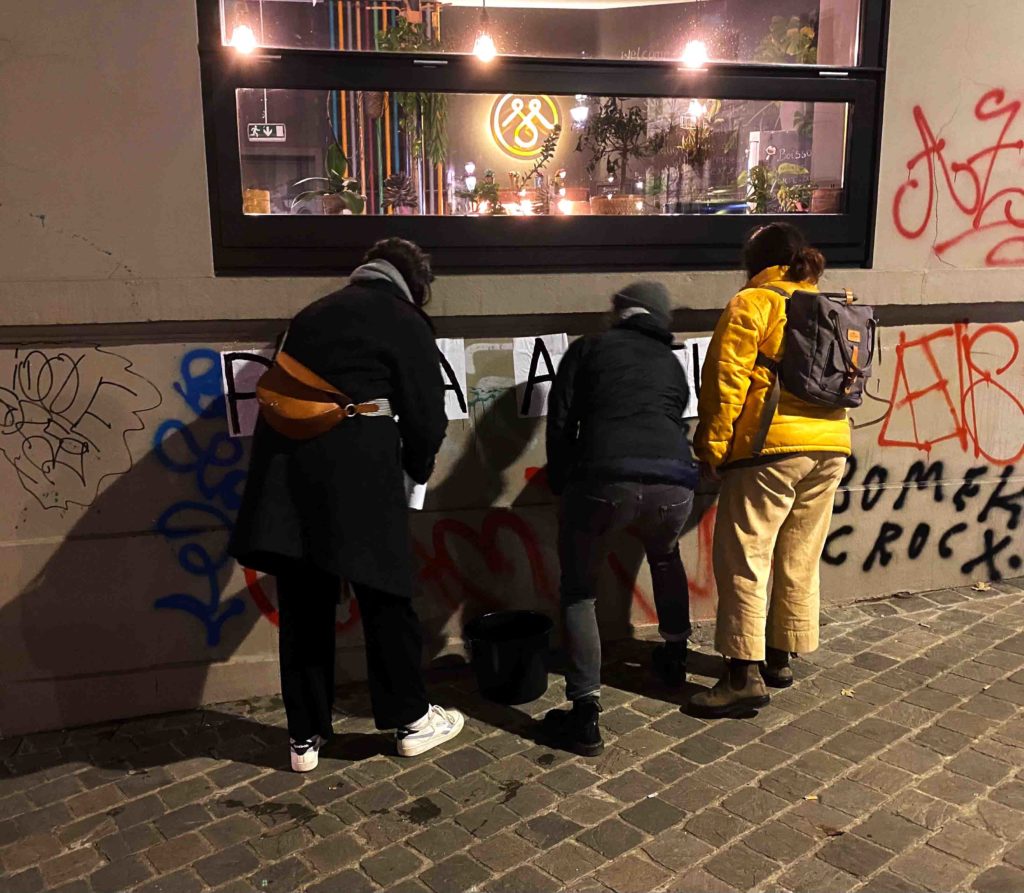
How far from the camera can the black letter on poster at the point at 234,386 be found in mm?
4053

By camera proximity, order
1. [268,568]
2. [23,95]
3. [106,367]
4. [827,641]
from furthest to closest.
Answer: [827,641]
[106,367]
[23,95]
[268,568]

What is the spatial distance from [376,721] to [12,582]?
1765mm

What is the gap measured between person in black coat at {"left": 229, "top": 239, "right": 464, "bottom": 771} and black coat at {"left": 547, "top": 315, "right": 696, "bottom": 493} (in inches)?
21.5

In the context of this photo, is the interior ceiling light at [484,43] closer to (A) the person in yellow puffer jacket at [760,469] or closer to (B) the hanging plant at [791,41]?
(B) the hanging plant at [791,41]

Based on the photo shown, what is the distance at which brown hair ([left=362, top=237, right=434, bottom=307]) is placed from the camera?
11.5ft

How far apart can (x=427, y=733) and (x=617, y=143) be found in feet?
10.2

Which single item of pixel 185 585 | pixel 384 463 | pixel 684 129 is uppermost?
pixel 684 129

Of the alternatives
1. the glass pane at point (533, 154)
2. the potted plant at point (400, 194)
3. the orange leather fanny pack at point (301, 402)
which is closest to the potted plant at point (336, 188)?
the glass pane at point (533, 154)

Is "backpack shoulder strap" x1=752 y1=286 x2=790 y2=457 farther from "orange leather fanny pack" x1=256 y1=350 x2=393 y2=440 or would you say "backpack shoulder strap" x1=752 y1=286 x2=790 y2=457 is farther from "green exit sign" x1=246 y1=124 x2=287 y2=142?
"green exit sign" x1=246 y1=124 x2=287 y2=142

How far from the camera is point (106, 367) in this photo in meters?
3.95

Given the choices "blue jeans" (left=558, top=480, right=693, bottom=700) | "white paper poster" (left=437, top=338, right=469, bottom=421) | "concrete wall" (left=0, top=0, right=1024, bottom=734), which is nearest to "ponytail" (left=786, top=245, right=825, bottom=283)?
"concrete wall" (left=0, top=0, right=1024, bottom=734)

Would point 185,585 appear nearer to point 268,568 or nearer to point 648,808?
point 268,568

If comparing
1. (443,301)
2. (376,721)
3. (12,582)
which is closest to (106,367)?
(12,582)

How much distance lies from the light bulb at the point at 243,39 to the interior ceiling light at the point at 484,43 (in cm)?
103
